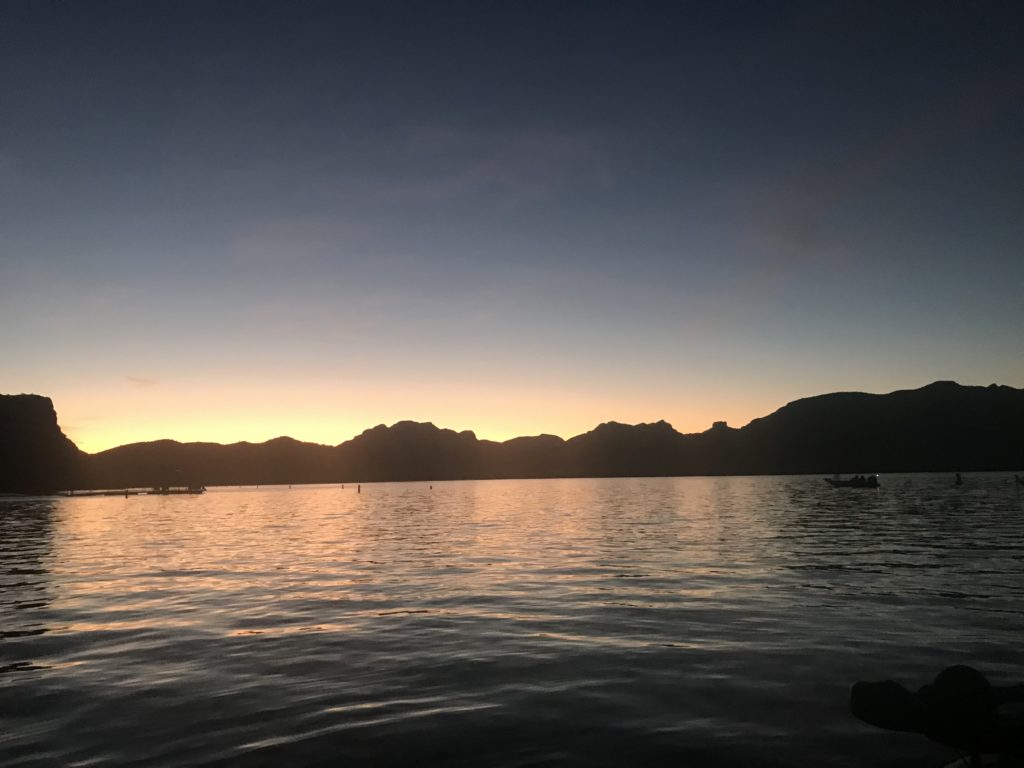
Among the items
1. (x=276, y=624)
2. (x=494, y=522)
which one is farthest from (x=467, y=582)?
(x=494, y=522)

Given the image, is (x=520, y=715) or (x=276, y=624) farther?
(x=276, y=624)

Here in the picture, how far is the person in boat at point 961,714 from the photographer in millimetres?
7801

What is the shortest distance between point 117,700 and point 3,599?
18.8 metres

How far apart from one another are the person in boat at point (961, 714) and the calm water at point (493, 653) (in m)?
1.96

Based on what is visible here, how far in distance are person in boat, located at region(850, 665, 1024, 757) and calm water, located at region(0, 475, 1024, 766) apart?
1958 millimetres

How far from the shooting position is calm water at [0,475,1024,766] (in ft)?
34.3

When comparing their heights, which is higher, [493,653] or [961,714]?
[961,714]

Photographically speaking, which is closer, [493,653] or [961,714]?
[961,714]

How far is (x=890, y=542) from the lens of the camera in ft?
139

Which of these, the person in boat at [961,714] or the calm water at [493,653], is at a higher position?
the person in boat at [961,714]

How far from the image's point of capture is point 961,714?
7895 millimetres

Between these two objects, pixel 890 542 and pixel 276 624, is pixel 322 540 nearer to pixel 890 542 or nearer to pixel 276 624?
pixel 276 624

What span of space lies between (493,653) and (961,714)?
11.0m

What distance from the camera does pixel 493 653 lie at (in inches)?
652
